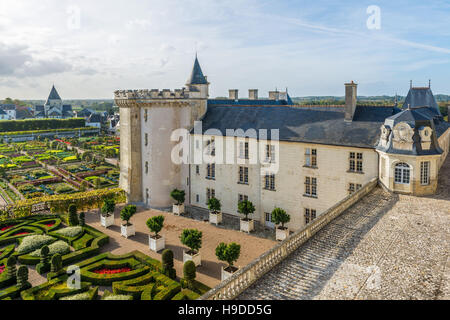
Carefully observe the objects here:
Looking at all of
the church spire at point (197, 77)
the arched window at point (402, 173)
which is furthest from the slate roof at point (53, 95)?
the arched window at point (402, 173)

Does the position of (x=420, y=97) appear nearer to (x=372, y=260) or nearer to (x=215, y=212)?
(x=215, y=212)

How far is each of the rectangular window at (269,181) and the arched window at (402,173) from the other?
993 cm

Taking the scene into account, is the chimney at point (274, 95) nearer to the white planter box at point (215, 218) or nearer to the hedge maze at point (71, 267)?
the white planter box at point (215, 218)

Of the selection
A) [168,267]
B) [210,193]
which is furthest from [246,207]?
[168,267]

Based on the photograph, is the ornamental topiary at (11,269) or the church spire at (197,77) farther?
the church spire at (197,77)

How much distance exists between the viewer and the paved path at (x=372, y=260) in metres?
11.8

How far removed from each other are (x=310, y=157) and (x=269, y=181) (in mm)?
4373

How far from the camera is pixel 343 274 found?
12.9m

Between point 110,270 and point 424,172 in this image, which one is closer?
point 110,270

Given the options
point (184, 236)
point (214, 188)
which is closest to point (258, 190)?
point (214, 188)

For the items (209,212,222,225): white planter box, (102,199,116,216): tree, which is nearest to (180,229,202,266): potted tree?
(209,212,222,225): white planter box

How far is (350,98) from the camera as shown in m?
26.9

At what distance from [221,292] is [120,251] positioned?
50.9ft

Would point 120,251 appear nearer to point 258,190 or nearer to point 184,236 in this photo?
point 184,236
